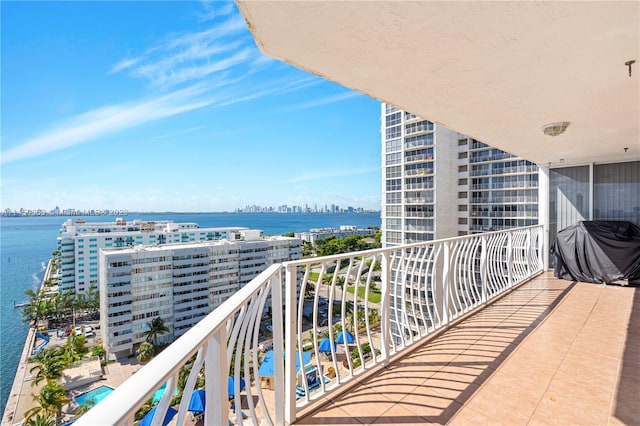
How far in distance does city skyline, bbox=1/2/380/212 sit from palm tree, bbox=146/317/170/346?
67.6 ft

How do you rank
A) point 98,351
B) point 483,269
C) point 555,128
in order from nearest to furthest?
point 555,128 → point 483,269 → point 98,351

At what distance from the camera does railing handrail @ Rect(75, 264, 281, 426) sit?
1.43 ft

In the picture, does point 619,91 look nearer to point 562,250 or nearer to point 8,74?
point 562,250

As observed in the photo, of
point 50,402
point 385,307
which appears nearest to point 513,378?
point 385,307

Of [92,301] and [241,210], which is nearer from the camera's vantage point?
[92,301]

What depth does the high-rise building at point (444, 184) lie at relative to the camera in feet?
87.1

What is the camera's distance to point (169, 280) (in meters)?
28.5

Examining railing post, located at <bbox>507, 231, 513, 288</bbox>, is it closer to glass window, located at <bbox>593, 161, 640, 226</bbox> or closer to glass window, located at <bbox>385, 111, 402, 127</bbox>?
glass window, located at <bbox>593, 161, 640, 226</bbox>

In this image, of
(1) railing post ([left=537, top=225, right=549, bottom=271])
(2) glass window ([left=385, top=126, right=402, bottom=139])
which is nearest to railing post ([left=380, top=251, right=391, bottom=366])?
(1) railing post ([left=537, top=225, right=549, bottom=271])

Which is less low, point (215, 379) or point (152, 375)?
point (152, 375)

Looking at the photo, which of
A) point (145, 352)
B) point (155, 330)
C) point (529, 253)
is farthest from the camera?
point (155, 330)

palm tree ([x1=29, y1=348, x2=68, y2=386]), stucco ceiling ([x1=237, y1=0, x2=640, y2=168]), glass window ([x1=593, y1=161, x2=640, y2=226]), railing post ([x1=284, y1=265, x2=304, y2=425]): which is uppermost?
stucco ceiling ([x1=237, y1=0, x2=640, y2=168])

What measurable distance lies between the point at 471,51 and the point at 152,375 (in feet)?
7.49

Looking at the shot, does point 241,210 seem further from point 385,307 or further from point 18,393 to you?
point 385,307
